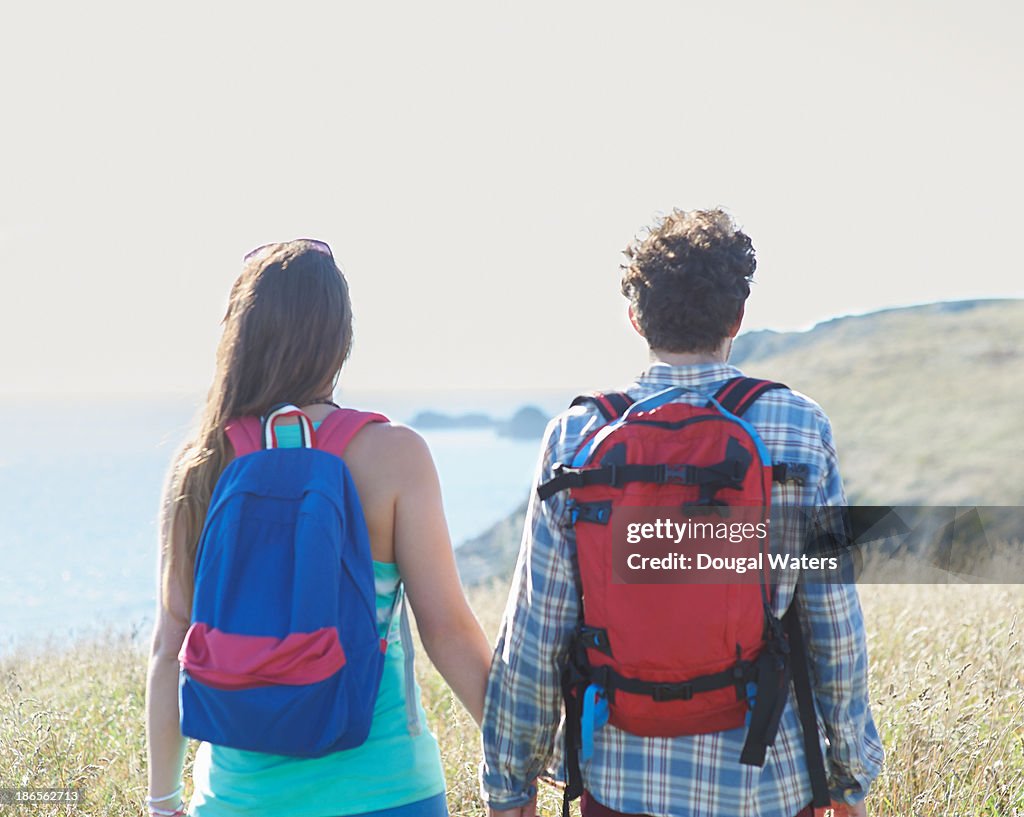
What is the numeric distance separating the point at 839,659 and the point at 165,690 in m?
1.63

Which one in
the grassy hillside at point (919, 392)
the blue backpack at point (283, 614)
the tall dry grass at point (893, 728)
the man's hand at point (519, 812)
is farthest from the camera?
the grassy hillside at point (919, 392)

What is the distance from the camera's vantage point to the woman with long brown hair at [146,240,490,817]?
7.54 feet

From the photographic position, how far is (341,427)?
2379 millimetres

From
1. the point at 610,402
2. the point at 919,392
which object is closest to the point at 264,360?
the point at 610,402

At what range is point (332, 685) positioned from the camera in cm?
216

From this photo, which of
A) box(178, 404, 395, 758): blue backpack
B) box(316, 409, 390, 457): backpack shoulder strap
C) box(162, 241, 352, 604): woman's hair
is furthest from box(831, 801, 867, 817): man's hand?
box(162, 241, 352, 604): woman's hair

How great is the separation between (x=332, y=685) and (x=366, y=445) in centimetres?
55

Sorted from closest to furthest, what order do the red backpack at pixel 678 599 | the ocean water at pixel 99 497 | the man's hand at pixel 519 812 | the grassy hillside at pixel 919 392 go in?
1. the red backpack at pixel 678 599
2. the man's hand at pixel 519 812
3. the ocean water at pixel 99 497
4. the grassy hillside at pixel 919 392

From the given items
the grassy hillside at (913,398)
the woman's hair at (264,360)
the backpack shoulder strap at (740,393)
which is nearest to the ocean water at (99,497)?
the woman's hair at (264,360)

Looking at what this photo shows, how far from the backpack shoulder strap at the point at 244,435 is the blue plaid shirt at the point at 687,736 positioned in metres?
0.69

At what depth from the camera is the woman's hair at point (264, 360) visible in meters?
2.39

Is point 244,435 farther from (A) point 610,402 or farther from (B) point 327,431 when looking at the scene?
(A) point 610,402

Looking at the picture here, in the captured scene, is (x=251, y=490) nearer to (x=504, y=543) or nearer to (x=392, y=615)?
(x=392, y=615)

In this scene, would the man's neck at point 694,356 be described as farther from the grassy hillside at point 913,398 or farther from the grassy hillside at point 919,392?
the grassy hillside at point 919,392
